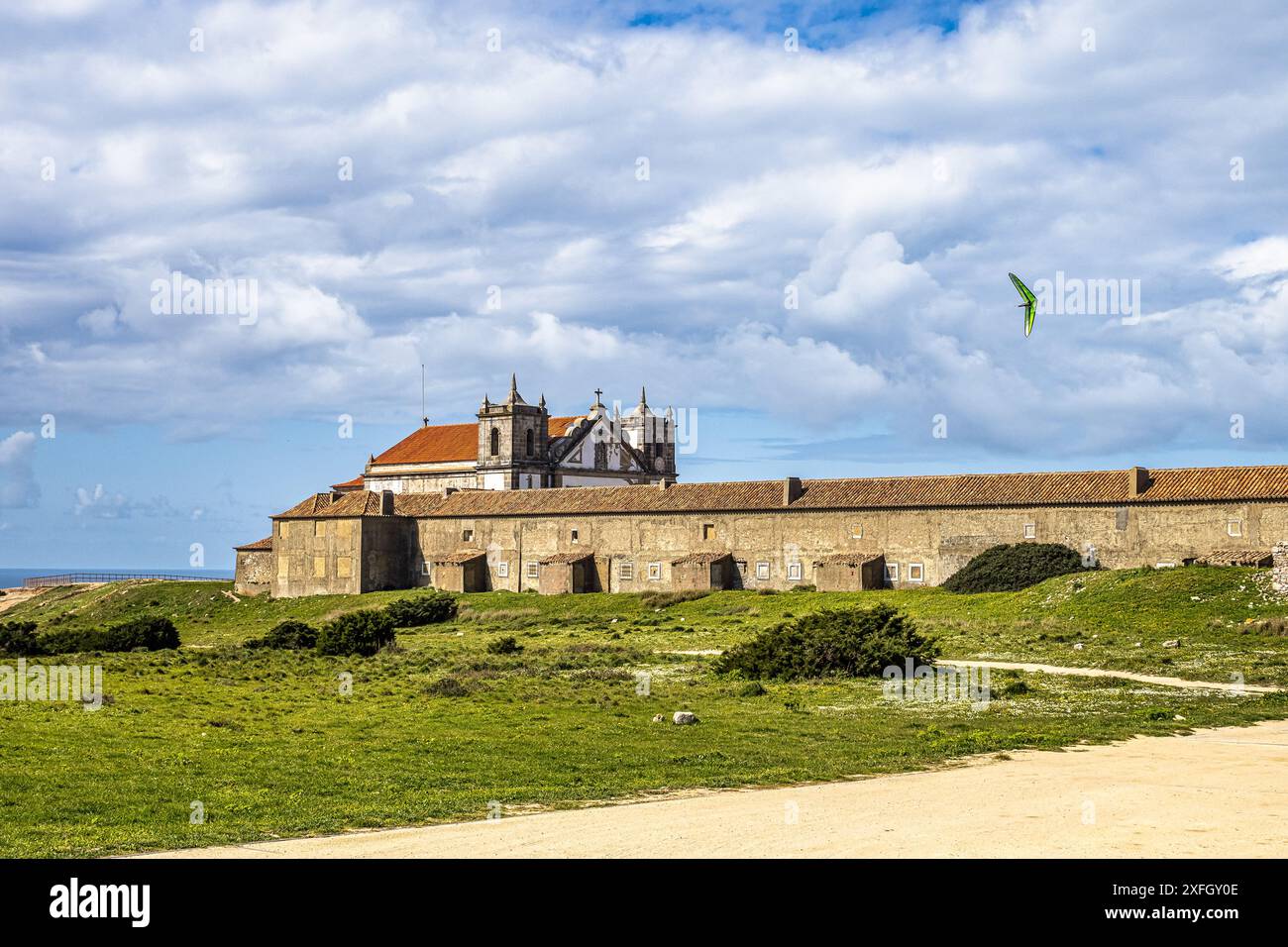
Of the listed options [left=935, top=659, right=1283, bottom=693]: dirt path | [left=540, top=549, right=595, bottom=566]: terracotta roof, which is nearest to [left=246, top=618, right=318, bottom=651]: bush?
[left=935, top=659, right=1283, bottom=693]: dirt path

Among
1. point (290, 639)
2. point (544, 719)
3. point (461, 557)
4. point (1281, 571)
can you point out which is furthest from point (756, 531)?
point (544, 719)

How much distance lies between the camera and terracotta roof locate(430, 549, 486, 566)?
66.5 m

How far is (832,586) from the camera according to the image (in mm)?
56250

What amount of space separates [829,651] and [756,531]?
3021cm

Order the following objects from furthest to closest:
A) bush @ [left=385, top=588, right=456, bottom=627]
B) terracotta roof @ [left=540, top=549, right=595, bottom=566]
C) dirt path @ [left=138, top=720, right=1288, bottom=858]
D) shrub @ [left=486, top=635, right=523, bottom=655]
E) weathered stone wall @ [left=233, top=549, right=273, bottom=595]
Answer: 1. weathered stone wall @ [left=233, top=549, right=273, bottom=595]
2. terracotta roof @ [left=540, top=549, right=595, bottom=566]
3. bush @ [left=385, top=588, right=456, bottom=627]
4. shrub @ [left=486, top=635, right=523, bottom=655]
5. dirt path @ [left=138, top=720, right=1288, bottom=858]

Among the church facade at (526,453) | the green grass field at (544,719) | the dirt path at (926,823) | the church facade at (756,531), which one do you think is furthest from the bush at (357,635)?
the church facade at (526,453)

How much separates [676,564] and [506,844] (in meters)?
49.1

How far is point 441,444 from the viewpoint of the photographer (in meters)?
93.5

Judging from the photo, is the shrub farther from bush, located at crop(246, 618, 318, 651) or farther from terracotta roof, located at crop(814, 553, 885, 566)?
terracotta roof, located at crop(814, 553, 885, 566)

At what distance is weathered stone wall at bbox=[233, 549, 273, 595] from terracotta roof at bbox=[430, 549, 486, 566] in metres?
11.5

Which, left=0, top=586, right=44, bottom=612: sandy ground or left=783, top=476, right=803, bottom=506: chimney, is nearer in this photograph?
left=783, top=476, right=803, bottom=506: chimney

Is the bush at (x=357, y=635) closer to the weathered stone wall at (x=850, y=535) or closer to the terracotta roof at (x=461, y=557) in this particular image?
the weathered stone wall at (x=850, y=535)
